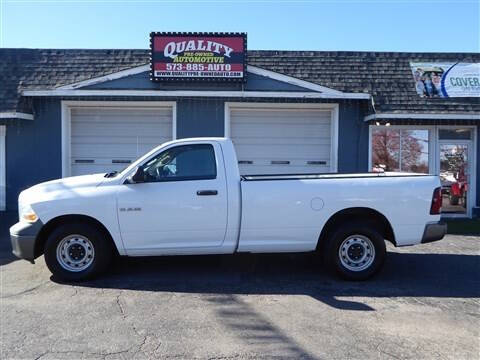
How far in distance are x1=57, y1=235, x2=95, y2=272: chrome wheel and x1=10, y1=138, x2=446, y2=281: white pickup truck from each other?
0.01 m

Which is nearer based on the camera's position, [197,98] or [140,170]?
[140,170]

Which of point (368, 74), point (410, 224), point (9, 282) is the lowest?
point (9, 282)

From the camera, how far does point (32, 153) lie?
1252cm

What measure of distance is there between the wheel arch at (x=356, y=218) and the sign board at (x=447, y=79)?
23.5ft

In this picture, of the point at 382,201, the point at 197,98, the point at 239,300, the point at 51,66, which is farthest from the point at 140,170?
the point at 51,66

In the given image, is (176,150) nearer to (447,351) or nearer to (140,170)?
(140,170)

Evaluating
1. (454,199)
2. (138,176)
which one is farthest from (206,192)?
(454,199)

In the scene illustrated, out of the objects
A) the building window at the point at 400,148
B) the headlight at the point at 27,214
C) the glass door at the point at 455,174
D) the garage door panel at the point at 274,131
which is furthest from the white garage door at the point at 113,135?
the glass door at the point at 455,174

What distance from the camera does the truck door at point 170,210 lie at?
6156 millimetres

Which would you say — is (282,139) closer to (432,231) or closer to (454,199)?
(454,199)

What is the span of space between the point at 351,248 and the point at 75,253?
12.6 ft

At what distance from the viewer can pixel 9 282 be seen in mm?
6371

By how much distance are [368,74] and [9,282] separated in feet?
33.9

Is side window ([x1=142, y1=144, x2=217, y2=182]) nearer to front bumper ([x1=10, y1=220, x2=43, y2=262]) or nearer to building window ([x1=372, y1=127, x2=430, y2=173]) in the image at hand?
front bumper ([x1=10, y1=220, x2=43, y2=262])
